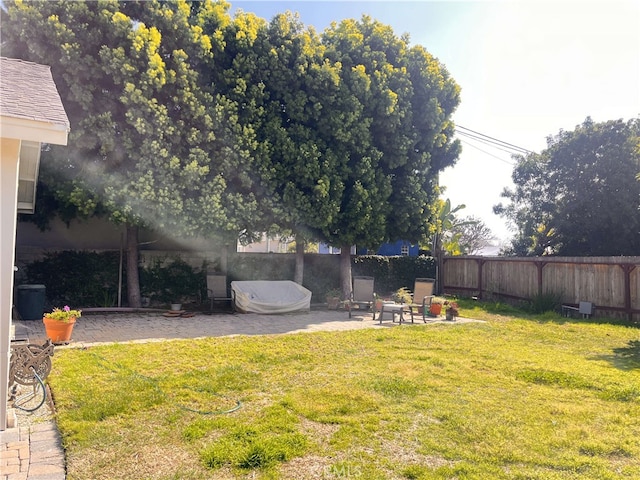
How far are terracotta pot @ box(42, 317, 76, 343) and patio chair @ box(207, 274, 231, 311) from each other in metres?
5.49

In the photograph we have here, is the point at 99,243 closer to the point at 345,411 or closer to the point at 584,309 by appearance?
the point at 345,411

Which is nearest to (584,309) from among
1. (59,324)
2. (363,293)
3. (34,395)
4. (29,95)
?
(363,293)

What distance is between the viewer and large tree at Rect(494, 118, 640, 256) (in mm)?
18219

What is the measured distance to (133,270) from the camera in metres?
12.9

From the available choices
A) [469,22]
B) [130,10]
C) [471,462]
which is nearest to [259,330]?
[471,462]

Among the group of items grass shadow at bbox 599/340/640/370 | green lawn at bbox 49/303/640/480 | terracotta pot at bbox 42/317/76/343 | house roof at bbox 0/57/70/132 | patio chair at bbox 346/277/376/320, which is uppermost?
house roof at bbox 0/57/70/132

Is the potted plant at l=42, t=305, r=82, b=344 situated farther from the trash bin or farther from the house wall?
the house wall

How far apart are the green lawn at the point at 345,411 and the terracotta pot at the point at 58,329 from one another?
626 millimetres

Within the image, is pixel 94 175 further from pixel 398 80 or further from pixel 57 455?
pixel 398 80

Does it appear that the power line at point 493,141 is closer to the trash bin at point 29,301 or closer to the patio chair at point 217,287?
the patio chair at point 217,287

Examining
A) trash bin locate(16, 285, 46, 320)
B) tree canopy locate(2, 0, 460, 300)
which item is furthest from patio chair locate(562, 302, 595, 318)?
trash bin locate(16, 285, 46, 320)

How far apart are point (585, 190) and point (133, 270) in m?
18.6

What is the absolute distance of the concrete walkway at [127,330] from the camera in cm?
356

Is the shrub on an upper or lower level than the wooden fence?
lower
